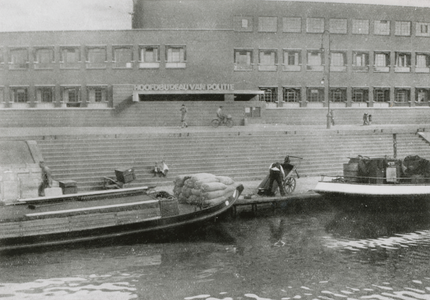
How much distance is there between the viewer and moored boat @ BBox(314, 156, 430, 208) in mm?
17500

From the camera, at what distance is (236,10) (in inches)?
1724

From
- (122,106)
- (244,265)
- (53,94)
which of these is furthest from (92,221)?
(53,94)

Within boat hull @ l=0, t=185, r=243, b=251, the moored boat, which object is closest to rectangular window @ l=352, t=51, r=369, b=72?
the moored boat

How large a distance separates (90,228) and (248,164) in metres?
11.5

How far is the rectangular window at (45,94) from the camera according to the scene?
41.7m

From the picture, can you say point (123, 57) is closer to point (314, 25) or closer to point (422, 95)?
point (314, 25)

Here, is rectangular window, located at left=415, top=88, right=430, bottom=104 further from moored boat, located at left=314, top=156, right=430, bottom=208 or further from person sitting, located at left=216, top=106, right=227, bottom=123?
moored boat, located at left=314, top=156, right=430, bottom=208

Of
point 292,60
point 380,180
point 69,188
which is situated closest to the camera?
point 69,188

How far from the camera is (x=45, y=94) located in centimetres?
4184

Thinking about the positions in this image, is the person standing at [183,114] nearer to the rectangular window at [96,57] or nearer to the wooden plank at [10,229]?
the rectangular window at [96,57]

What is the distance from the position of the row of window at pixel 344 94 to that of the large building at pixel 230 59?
0.09 metres

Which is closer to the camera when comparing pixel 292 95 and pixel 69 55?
pixel 69 55

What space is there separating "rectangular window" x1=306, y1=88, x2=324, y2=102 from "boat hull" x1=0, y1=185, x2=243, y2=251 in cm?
3137

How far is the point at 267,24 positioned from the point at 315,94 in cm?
753
